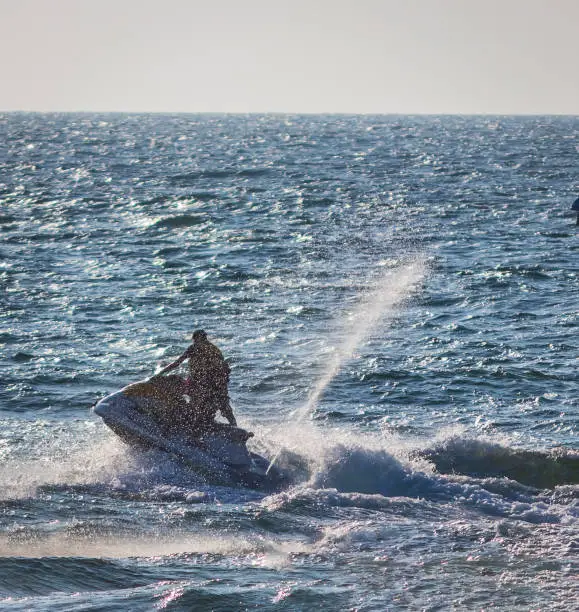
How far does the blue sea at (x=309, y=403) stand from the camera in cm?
1215

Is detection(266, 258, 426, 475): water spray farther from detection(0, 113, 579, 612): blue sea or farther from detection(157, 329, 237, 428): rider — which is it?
detection(157, 329, 237, 428): rider

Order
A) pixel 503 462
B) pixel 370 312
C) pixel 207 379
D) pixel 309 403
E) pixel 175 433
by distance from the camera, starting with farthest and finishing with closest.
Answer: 1. pixel 370 312
2. pixel 309 403
3. pixel 503 462
4. pixel 175 433
5. pixel 207 379

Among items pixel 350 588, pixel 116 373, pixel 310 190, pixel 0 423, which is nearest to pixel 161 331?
pixel 116 373

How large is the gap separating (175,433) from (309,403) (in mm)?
4592

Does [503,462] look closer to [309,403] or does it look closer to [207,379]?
[309,403]

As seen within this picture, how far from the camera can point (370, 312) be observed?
90.9 feet

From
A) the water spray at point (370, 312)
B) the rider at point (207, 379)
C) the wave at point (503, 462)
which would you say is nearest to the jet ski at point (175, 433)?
the rider at point (207, 379)

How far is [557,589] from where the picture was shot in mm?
11641

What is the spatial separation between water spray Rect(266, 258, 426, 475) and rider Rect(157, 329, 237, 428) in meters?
3.44

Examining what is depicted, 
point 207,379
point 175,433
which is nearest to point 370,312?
point 207,379

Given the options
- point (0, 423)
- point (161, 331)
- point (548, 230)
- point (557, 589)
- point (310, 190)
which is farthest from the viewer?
point (310, 190)

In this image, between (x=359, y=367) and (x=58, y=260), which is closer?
(x=359, y=367)

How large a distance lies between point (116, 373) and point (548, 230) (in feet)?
74.8

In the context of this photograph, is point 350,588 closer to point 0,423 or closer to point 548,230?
point 0,423
